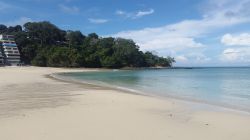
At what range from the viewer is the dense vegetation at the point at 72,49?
9494cm

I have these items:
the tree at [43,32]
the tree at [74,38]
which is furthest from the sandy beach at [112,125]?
the tree at [43,32]

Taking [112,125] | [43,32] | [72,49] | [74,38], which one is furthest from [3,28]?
[112,125]

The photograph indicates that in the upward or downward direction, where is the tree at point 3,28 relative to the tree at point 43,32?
upward

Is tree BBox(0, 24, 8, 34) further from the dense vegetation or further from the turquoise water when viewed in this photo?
the turquoise water

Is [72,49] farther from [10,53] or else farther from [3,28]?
[3,28]

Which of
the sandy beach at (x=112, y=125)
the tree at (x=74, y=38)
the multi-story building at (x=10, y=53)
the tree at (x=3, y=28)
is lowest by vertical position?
the sandy beach at (x=112, y=125)

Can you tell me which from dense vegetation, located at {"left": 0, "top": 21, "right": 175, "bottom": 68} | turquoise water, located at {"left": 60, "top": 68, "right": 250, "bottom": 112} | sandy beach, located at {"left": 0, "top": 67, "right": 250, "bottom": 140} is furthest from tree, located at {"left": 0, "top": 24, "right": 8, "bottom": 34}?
sandy beach, located at {"left": 0, "top": 67, "right": 250, "bottom": 140}

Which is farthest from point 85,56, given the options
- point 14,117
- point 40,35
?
point 14,117

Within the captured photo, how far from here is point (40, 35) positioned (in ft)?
381

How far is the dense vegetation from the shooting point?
94.9 metres

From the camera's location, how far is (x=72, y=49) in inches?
3912

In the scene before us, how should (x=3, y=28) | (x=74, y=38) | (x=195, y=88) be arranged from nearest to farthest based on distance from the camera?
(x=195, y=88)
(x=74, y=38)
(x=3, y=28)

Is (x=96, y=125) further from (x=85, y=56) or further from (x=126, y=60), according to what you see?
(x=126, y=60)

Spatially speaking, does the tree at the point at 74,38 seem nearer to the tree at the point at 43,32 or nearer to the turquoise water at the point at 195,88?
the tree at the point at 43,32
